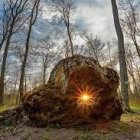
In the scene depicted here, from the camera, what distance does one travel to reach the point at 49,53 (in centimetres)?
4050

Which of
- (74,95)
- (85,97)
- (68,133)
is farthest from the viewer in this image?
(85,97)

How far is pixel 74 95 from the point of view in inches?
313

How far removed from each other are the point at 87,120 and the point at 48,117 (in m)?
1.17

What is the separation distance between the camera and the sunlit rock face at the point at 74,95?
7.90 metres

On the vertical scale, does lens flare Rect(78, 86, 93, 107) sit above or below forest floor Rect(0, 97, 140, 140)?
above

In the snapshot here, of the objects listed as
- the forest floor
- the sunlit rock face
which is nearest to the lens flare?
the sunlit rock face

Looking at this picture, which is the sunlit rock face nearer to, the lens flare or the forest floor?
the lens flare

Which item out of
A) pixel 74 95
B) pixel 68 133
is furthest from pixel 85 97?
pixel 68 133

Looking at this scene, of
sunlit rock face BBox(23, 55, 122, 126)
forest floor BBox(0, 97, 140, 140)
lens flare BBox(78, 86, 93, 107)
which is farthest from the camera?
lens flare BBox(78, 86, 93, 107)

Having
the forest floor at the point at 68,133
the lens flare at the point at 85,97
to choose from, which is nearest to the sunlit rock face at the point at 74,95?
the lens flare at the point at 85,97

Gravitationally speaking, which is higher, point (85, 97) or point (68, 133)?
point (85, 97)

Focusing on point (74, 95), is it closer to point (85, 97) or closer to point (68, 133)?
point (85, 97)

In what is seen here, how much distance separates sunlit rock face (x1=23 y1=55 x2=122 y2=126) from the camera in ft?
25.9

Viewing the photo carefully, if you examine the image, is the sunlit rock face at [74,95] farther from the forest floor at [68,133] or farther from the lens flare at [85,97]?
the forest floor at [68,133]
